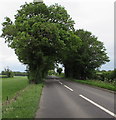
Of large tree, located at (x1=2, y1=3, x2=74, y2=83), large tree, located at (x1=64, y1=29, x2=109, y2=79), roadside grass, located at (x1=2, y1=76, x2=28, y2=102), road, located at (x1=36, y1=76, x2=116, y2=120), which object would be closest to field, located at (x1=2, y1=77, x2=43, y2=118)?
road, located at (x1=36, y1=76, x2=116, y2=120)

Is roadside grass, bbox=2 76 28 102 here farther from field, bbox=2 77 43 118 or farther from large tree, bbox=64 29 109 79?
large tree, bbox=64 29 109 79

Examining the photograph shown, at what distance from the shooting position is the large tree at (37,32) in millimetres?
24844

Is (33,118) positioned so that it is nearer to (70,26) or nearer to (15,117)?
(15,117)

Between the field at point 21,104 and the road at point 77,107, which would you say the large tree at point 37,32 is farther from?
the road at point 77,107

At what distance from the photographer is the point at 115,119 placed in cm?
669

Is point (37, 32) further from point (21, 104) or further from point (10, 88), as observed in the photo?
point (21, 104)

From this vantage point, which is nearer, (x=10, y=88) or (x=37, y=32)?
(x=10, y=88)

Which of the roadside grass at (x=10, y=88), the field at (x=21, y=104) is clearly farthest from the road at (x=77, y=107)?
the roadside grass at (x=10, y=88)

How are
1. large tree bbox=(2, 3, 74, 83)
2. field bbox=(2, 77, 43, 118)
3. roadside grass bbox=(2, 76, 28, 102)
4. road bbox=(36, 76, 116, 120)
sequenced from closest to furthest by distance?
field bbox=(2, 77, 43, 118), road bbox=(36, 76, 116, 120), roadside grass bbox=(2, 76, 28, 102), large tree bbox=(2, 3, 74, 83)

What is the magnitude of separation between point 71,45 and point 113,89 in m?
15.3

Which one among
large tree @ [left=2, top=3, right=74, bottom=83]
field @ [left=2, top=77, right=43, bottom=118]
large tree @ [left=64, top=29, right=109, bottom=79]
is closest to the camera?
field @ [left=2, top=77, right=43, bottom=118]

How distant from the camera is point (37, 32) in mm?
25594

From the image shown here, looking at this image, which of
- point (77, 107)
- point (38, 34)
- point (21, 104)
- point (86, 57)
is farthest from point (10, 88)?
point (86, 57)

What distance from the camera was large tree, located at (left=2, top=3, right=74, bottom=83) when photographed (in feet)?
81.5
